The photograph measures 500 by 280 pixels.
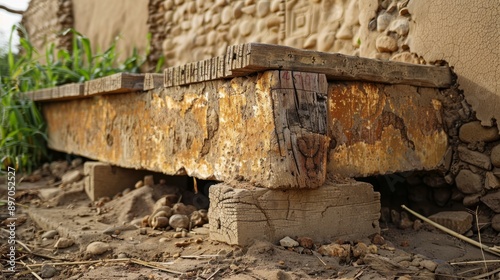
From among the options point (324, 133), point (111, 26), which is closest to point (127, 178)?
point (324, 133)

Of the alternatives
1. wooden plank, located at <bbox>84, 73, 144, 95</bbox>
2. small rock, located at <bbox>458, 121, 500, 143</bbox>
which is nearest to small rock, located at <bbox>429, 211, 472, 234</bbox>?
small rock, located at <bbox>458, 121, 500, 143</bbox>

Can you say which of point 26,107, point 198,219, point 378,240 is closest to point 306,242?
point 378,240

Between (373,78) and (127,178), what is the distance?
211 cm

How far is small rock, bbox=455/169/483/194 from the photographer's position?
3.03 metres

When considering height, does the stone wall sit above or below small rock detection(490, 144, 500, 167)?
above

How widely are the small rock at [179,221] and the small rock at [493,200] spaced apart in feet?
5.65

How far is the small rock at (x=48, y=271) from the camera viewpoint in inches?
97.0

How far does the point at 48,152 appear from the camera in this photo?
209 inches

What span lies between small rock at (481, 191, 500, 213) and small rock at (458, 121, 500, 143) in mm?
317

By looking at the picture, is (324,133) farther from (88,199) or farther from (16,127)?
(16,127)

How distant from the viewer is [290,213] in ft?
7.81

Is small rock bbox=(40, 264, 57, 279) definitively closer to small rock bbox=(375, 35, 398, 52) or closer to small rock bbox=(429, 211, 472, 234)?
small rock bbox=(429, 211, 472, 234)

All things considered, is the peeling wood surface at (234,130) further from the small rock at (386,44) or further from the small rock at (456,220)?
the small rock at (386,44)

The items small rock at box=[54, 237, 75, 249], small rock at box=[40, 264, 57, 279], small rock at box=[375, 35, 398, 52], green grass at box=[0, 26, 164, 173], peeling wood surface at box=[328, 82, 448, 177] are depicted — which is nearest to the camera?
small rock at box=[40, 264, 57, 279]
